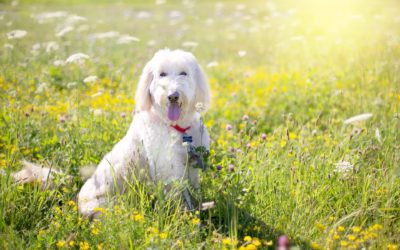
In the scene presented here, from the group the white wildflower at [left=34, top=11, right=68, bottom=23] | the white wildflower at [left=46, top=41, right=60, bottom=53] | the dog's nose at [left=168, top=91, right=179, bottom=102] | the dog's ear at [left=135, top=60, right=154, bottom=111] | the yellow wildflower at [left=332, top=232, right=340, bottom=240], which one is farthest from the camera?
the white wildflower at [left=34, top=11, right=68, bottom=23]

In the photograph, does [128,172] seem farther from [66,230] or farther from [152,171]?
[66,230]

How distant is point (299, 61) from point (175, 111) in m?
5.42

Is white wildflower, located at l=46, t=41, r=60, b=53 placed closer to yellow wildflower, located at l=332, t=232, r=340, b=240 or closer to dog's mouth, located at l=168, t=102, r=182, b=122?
Result: dog's mouth, located at l=168, t=102, r=182, b=122

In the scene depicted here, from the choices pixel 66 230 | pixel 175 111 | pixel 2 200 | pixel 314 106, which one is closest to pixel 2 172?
pixel 2 200

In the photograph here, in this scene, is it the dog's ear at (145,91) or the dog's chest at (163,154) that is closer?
the dog's chest at (163,154)

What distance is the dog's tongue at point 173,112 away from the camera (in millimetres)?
3164

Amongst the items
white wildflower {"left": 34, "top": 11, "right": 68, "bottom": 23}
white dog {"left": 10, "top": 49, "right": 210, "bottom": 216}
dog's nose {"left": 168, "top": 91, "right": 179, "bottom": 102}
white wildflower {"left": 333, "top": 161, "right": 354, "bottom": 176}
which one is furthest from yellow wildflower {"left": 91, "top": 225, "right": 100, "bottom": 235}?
white wildflower {"left": 34, "top": 11, "right": 68, "bottom": 23}

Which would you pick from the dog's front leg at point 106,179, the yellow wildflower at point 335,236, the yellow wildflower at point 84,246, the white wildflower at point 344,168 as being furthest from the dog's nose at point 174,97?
the yellow wildflower at point 335,236

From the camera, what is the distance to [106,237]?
2.72 metres

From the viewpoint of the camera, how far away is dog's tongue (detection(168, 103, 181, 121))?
3.16 m

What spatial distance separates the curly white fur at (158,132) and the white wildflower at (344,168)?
3.32ft

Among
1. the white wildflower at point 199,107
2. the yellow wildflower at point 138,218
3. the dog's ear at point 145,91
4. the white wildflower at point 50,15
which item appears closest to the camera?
the yellow wildflower at point 138,218

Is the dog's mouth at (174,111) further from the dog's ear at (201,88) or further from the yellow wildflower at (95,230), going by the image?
the yellow wildflower at (95,230)

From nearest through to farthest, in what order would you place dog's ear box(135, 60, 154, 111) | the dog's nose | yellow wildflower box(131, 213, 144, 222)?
yellow wildflower box(131, 213, 144, 222) → the dog's nose → dog's ear box(135, 60, 154, 111)
